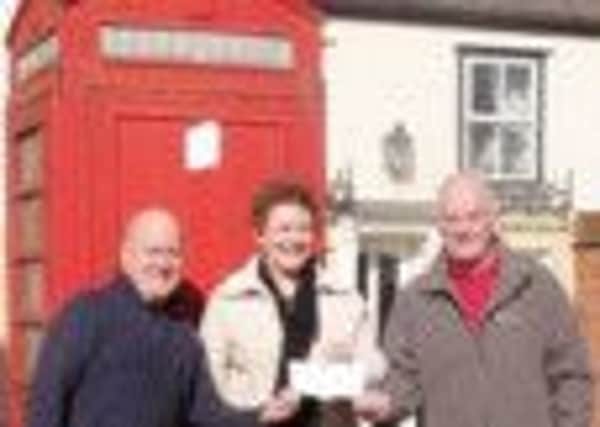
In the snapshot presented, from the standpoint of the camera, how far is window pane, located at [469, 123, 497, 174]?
1038 cm

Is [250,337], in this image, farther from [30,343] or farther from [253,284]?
[30,343]

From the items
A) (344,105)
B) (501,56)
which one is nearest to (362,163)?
(344,105)

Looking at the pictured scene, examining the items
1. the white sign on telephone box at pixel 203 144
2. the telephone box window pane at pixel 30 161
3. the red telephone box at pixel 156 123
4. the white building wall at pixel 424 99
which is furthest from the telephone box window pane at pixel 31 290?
the white building wall at pixel 424 99

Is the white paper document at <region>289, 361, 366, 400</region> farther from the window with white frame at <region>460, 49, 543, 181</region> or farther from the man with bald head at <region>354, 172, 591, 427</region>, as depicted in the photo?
the window with white frame at <region>460, 49, 543, 181</region>

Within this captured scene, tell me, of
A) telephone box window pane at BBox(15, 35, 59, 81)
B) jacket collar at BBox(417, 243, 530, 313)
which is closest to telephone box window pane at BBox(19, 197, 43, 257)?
telephone box window pane at BBox(15, 35, 59, 81)

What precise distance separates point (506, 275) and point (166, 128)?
252 centimetres

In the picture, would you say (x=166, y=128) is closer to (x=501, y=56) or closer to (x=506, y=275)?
(x=506, y=275)

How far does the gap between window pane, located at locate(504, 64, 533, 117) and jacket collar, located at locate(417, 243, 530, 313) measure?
5086mm

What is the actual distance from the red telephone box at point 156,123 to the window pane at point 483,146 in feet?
8.54

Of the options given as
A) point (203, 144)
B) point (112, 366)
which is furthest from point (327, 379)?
point (203, 144)

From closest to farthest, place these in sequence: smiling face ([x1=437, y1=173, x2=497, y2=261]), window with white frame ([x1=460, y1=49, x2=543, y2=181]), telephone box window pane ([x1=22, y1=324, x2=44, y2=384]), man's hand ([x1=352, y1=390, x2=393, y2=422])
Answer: smiling face ([x1=437, y1=173, x2=497, y2=261]) < man's hand ([x1=352, y1=390, x2=393, y2=422]) < telephone box window pane ([x1=22, y1=324, x2=44, y2=384]) < window with white frame ([x1=460, y1=49, x2=543, y2=181])

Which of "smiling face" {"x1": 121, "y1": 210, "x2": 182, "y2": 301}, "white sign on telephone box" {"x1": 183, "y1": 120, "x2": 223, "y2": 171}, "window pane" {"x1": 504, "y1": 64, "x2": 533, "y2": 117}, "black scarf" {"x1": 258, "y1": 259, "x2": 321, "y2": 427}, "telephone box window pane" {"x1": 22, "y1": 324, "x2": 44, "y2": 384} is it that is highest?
"window pane" {"x1": 504, "y1": 64, "x2": 533, "y2": 117}

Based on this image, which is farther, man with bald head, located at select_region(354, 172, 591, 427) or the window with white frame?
the window with white frame

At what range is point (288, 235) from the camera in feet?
17.8
